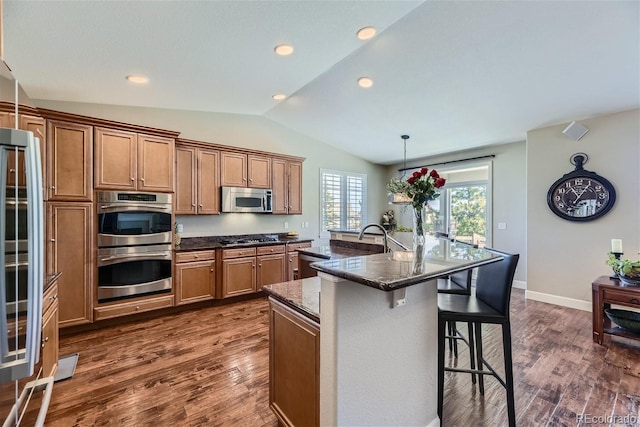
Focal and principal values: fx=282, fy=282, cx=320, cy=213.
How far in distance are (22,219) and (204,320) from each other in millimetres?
2922

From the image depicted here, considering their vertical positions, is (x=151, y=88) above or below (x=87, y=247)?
above

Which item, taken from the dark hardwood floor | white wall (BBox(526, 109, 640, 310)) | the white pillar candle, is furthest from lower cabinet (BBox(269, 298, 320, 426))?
white wall (BBox(526, 109, 640, 310))

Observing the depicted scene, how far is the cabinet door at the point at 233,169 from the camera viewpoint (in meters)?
4.41

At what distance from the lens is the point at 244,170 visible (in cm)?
462

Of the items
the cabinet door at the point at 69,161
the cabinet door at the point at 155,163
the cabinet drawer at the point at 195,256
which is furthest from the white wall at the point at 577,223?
the cabinet door at the point at 69,161

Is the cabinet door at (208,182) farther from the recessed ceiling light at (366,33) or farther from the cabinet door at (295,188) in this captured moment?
the recessed ceiling light at (366,33)

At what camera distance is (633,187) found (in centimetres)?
347

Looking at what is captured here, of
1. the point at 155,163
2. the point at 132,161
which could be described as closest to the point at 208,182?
the point at 155,163

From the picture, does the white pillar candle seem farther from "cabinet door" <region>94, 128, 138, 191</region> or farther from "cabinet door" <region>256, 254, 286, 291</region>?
Answer: "cabinet door" <region>94, 128, 138, 191</region>

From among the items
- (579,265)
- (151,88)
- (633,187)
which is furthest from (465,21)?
(579,265)

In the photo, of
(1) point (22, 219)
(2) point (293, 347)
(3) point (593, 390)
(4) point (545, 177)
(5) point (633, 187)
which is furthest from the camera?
(4) point (545, 177)

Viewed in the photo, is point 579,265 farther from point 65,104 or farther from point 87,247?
point 65,104

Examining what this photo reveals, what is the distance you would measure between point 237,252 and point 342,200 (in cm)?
291

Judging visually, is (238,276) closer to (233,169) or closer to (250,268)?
(250,268)
